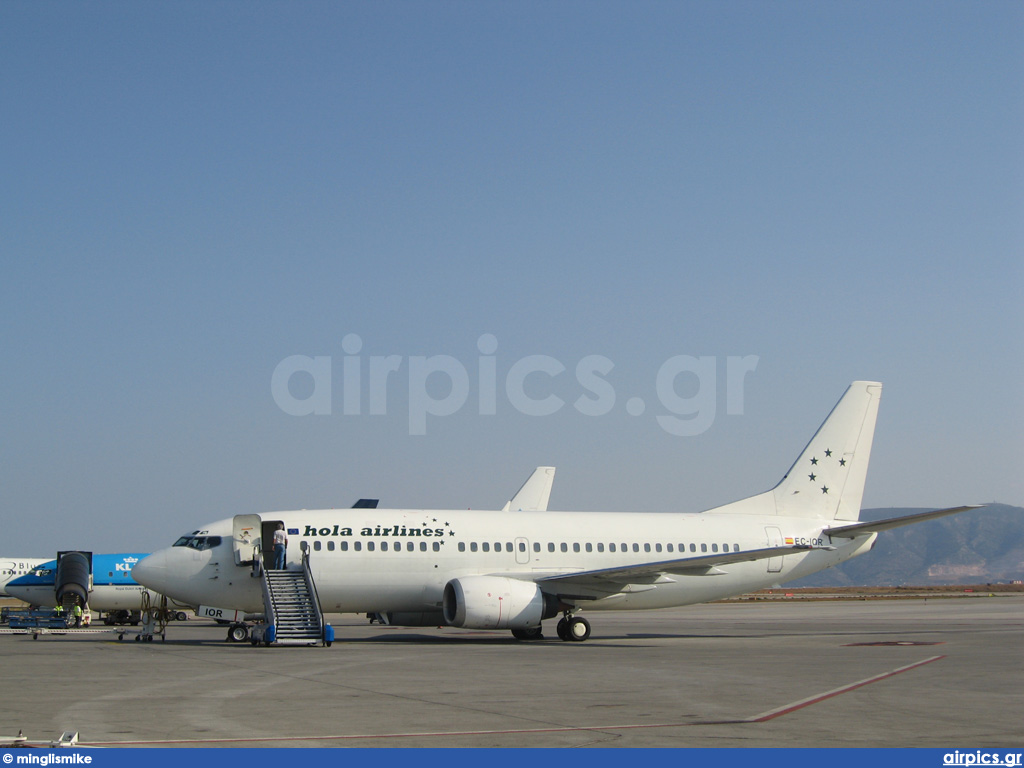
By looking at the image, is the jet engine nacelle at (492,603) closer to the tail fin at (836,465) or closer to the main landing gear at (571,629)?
the main landing gear at (571,629)

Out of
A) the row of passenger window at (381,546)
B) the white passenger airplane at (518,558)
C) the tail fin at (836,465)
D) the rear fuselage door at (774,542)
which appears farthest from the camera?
the tail fin at (836,465)

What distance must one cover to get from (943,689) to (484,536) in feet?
60.3

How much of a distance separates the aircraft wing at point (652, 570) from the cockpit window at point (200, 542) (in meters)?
10.2

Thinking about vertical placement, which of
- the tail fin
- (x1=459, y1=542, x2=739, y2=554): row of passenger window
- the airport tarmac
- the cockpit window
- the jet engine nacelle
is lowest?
the airport tarmac

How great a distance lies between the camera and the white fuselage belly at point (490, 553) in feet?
106

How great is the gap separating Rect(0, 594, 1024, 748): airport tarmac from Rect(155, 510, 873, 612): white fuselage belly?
230 cm

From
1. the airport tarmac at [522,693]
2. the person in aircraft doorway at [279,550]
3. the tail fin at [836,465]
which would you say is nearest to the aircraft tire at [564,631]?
Result: the airport tarmac at [522,693]

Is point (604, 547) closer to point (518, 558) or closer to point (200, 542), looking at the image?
point (518, 558)

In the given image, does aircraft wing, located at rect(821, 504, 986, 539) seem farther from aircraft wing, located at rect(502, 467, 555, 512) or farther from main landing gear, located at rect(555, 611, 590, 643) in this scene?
aircraft wing, located at rect(502, 467, 555, 512)

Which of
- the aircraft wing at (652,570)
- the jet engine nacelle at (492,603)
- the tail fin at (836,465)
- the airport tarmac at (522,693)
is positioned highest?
the tail fin at (836,465)

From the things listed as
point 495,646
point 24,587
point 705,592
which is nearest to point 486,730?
point 495,646

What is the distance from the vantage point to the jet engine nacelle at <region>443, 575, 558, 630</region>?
31.2 m

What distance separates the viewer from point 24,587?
4919 centimetres

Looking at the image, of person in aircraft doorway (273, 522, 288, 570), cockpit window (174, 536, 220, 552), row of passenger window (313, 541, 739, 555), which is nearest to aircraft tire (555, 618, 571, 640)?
row of passenger window (313, 541, 739, 555)
